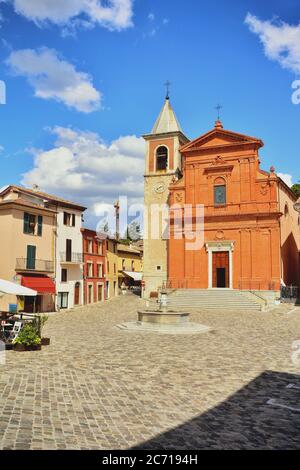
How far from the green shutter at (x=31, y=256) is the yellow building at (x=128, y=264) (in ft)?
73.7

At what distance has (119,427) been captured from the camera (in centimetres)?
686

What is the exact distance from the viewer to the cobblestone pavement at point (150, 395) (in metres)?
6.46

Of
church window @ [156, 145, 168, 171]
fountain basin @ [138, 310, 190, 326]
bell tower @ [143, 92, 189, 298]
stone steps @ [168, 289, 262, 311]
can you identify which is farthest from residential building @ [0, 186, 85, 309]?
fountain basin @ [138, 310, 190, 326]

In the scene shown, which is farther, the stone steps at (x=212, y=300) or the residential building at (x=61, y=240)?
the residential building at (x=61, y=240)

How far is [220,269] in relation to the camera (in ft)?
125

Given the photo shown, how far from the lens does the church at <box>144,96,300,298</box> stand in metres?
36.4

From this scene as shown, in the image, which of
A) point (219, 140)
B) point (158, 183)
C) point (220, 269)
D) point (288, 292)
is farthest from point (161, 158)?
point (288, 292)

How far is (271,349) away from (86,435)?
9958 mm

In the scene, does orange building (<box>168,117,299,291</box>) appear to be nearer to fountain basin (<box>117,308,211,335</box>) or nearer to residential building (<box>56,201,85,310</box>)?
residential building (<box>56,201,85,310</box>)

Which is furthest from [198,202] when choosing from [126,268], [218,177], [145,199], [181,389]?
[181,389]

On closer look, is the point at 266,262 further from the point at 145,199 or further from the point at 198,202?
the point at 145,199

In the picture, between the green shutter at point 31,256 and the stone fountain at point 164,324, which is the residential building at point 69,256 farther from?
the stone fountain at point 164,324

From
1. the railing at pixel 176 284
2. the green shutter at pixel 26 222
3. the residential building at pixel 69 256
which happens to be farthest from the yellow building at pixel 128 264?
the green shutter at pixel 26 222

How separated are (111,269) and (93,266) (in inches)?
201
